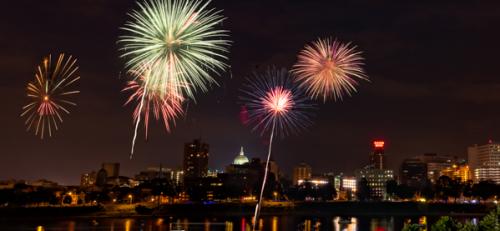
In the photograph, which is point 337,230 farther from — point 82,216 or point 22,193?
point 22,193

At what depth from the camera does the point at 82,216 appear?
12631cm

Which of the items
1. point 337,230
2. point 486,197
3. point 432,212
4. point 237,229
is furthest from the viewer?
point 486,197

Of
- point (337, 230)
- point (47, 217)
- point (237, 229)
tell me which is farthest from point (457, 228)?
point (47, 217)

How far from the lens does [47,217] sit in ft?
396

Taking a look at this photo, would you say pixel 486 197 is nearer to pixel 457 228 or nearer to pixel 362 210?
pixel 362 210

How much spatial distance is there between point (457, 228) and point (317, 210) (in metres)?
176

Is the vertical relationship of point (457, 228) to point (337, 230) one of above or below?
above

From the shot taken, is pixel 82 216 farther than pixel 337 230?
Yes

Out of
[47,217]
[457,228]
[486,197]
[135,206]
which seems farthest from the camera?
[486,197]

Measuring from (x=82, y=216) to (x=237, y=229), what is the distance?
46410mm

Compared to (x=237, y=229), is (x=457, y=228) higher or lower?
higher

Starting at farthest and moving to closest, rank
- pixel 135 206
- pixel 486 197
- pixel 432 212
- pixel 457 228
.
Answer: pixel 486 197
pixel 432 212
pixel 135 206
pixel 457 228

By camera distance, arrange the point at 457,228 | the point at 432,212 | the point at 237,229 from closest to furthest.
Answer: the point at 457,228
the point at 237,229
the point at 432,212

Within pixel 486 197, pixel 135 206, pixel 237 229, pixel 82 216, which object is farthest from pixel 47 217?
pixel 486 197
